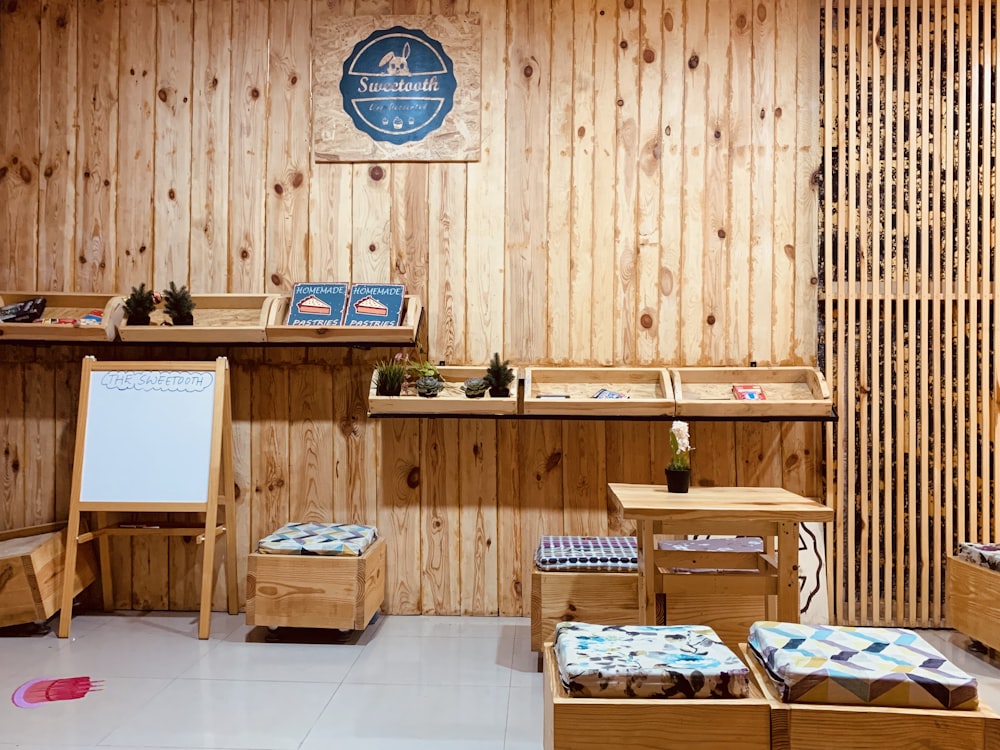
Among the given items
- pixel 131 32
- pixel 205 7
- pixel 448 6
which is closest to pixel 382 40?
pixel 448 6

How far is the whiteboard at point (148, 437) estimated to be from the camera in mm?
4129

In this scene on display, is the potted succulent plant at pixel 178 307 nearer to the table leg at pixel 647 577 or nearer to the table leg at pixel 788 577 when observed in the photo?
the table leg at pixel 647 577

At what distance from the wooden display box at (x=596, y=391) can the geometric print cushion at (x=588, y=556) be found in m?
0.63

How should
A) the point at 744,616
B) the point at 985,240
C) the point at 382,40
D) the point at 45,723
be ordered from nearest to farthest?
the point at 45,723
the point at 744,616
the point at 985,240
the point at 382,40

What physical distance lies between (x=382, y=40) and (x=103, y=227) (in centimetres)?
186

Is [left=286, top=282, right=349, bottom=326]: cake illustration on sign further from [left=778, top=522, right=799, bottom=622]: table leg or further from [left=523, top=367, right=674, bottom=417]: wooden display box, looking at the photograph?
[left=778, top=522, right=799, bottom=622]: table leg

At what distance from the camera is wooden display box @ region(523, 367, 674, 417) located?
4016mm

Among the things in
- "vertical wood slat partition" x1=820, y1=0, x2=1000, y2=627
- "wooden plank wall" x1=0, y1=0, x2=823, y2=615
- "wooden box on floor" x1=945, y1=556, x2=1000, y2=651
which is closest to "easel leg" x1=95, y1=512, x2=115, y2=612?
"wooden plank wall" x1=0, y1=0, x2=823, y2=615

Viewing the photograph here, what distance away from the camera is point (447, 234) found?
14.7 ft

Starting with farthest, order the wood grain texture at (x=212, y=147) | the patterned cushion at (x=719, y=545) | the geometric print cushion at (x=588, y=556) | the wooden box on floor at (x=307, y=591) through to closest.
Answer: the wood grain texture at (x=212, y=147) < the wooden box on floor at (x=307, y=591) < the geometric print cushion at (x=588, y=556) < the patterned cushion at (x=719, y=545)

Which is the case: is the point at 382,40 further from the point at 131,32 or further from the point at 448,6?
the point at 131,32

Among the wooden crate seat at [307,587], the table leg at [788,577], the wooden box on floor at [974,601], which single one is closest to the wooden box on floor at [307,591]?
the wooden crate seat at [307,587]

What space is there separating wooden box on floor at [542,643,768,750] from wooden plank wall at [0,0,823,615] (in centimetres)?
238

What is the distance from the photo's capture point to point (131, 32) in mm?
4590
